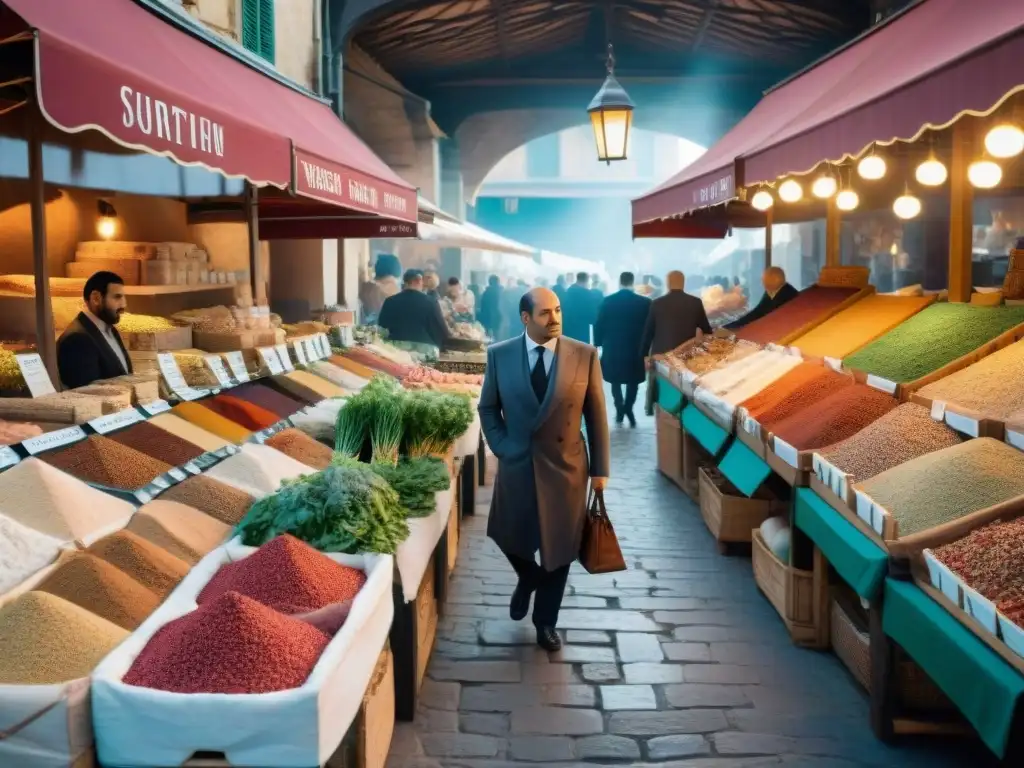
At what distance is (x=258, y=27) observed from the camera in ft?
30.8

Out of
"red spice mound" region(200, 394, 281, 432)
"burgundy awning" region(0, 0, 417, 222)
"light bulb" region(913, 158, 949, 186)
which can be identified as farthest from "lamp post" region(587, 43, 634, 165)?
"red spice mound" region(200, 394, 281, 432)

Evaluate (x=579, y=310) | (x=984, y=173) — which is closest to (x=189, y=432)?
(x=984, y=173)

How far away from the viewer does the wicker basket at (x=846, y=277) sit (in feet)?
25.8

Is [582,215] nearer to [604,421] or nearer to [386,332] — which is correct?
[386,332]

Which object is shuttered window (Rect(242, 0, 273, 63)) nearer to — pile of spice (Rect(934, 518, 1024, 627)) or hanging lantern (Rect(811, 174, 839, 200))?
hanging lantern (Rect(811, 174, 839, 200))

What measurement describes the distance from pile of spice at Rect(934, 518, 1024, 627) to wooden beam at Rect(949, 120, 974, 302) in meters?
3.05

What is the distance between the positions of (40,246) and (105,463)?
1.13m

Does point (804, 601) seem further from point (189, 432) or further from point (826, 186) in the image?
point (826, 186)

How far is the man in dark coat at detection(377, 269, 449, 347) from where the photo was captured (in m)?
9.73

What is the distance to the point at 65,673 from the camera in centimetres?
240

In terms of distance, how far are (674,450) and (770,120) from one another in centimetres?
265

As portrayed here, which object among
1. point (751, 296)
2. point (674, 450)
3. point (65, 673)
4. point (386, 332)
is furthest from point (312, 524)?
point (751, 296)

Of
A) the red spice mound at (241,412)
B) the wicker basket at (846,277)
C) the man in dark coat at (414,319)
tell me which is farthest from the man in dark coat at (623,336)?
the red spice mound at (241,412)

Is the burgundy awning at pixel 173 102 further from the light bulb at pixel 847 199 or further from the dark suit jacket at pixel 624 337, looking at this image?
the dark suit jacket at pixel 624 337
